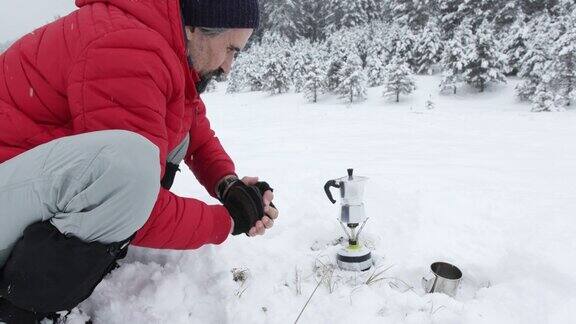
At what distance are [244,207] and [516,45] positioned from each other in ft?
56.8

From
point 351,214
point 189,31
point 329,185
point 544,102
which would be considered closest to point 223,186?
point 329,185

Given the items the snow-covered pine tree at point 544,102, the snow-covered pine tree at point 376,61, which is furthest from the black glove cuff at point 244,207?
the snow-covered pine tree at point 376,61

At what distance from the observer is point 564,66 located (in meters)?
11.7

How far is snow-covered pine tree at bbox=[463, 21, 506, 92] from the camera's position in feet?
46.3

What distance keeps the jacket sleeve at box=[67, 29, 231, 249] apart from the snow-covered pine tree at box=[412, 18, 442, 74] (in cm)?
1816

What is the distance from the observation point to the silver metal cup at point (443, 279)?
6.14 feet

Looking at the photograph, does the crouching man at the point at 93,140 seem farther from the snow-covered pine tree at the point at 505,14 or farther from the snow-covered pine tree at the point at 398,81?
the snow-covered pine tree at the point at 505,14

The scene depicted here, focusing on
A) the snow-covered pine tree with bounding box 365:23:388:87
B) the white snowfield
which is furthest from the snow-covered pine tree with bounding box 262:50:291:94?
the white snowfield

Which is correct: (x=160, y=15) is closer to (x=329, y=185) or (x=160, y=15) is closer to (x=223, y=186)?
(x=223, y=186)

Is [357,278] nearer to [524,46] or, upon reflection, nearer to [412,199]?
[412,199]

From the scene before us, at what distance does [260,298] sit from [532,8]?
21.8 meters

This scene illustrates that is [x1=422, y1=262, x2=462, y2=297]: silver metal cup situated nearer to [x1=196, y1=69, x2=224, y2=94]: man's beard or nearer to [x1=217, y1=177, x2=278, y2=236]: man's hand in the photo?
[x1=217, y1=177, x2=278, y2=236]: man's hand

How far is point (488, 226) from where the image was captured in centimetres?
257

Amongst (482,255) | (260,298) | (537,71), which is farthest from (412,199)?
(537,71)
